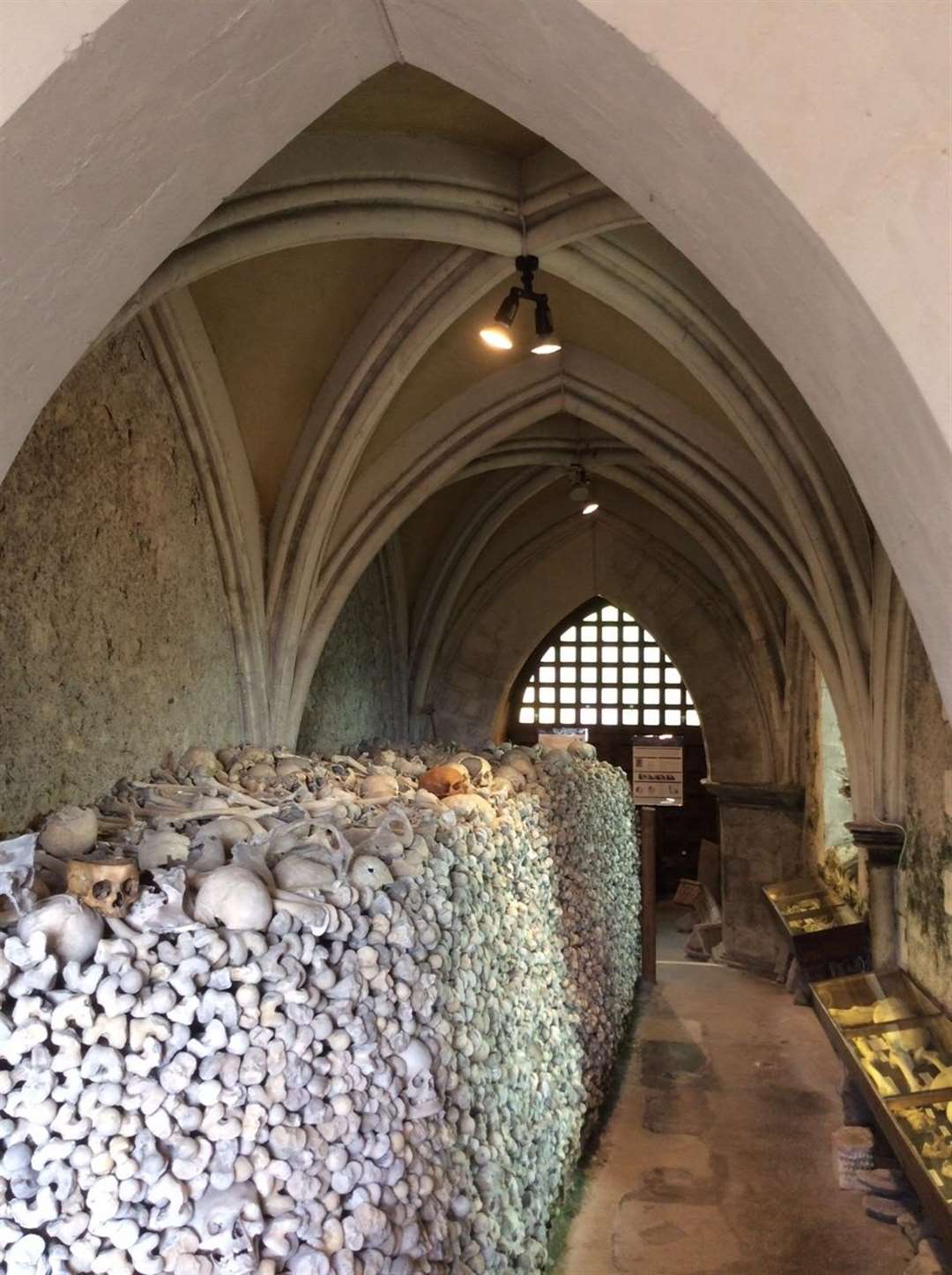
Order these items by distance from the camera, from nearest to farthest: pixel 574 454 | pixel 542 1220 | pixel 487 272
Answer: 1. pixel 542 1220
2. pixel 487 272
3. pixel 574 454

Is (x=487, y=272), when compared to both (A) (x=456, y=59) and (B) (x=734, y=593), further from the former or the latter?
(B) (x=734, y=593)

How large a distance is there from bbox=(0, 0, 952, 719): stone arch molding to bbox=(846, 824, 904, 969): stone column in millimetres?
4887

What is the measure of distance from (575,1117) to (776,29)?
172 inches

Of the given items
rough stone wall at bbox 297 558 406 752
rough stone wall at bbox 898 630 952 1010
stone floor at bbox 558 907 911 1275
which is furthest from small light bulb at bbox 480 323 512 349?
rough stone wall at bbox 297 558 406 752

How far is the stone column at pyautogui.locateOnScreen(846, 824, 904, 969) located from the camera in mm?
6531

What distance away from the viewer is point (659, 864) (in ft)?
48.7

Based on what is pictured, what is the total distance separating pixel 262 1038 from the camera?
7.56 feet

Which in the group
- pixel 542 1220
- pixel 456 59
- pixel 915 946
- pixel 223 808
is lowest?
pixel 542 1220

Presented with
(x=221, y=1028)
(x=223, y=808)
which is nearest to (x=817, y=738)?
(x=223, y=808)

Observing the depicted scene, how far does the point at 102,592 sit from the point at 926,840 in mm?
4221

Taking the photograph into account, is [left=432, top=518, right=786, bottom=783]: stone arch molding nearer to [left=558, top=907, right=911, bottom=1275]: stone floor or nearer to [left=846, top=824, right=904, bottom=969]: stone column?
[left=558, top=907, right=911, bottom=1275]: stone floor

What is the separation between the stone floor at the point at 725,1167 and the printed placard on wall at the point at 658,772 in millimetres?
1761

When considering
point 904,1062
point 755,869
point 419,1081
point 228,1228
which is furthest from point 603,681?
point 228,1228

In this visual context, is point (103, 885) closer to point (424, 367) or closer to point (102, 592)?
point (102, 592)
